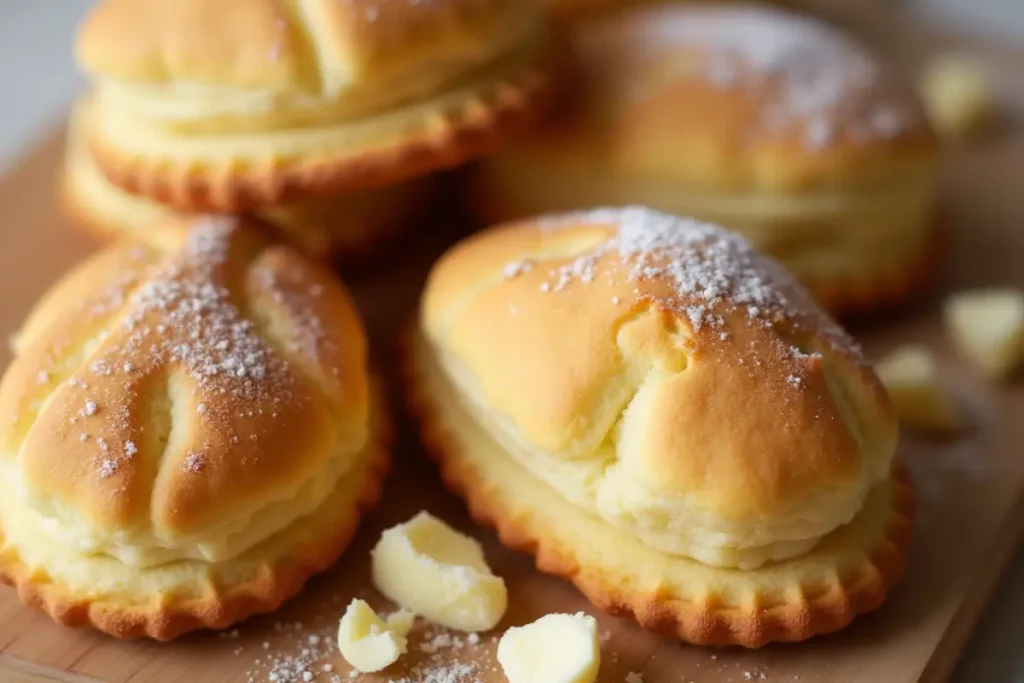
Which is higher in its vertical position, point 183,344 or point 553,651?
point 183,344

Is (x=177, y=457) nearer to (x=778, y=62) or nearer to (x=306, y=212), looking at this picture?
(x=306, y=212)

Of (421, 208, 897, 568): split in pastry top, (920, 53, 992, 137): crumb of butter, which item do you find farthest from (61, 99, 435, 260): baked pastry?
Result: (920, 53, 992, 137): crumb of butter

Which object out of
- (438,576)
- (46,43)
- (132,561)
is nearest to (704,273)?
(438,576)

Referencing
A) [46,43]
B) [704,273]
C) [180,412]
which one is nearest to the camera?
[180,412]

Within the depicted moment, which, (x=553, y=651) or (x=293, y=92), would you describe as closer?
(x=553, y=651)

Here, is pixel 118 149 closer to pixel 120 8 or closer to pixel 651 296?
pixel 120 8

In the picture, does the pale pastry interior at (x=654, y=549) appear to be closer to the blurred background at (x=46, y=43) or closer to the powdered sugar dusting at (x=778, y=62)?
the powdered sugar dusting at (x=778, y=62)
